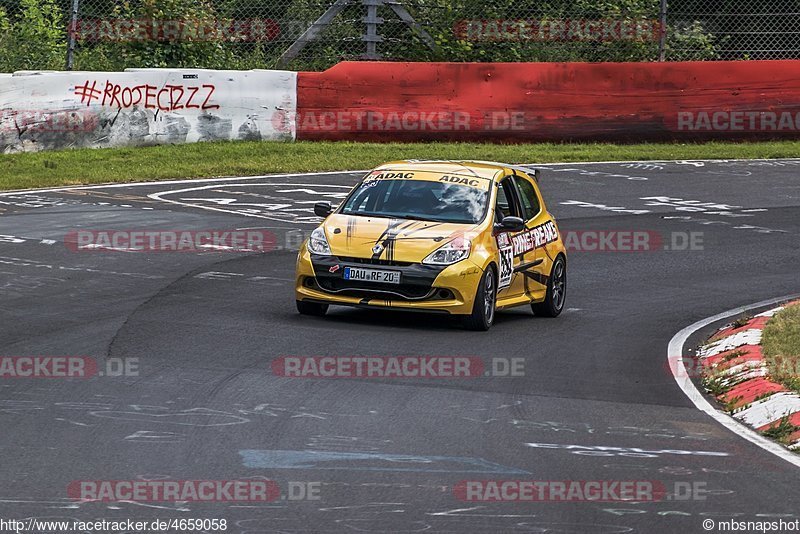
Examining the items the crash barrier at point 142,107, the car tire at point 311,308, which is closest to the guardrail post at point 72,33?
the crash barrier at point 142,107

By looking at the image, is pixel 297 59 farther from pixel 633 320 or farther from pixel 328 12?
pixel 633 320

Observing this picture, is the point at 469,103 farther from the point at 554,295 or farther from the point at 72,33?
the point at 554,295

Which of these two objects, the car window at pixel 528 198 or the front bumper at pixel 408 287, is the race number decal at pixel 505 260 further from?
the car window at pixel 528 198

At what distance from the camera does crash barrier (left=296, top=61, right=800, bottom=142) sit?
25.9 m

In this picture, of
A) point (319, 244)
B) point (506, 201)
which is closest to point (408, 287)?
point (319, 244)

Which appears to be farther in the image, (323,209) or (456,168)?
(456,168)

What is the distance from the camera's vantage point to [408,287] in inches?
491

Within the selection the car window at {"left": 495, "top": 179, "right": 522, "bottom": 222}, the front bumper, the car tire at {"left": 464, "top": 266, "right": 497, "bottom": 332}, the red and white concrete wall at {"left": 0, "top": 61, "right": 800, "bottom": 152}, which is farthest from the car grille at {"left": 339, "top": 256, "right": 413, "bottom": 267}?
the red and white concrete wall at {"left": 0, "top": 61, "right": 800, "bottom": 152}

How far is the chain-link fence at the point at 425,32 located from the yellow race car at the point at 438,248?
13.7 metres

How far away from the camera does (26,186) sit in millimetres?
21516

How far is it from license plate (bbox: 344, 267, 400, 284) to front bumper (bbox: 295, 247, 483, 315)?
4cm

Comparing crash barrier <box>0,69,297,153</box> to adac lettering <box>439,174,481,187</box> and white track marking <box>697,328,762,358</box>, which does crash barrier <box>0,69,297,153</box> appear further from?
white track marking <box>697,328,762,358</box>

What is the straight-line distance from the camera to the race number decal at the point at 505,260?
13.2 metres

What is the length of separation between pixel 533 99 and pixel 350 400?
17562mm
